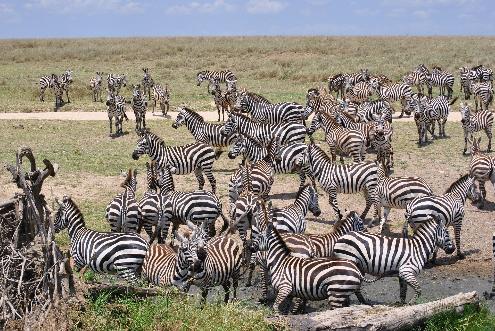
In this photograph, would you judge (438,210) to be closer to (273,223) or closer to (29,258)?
(273,223)

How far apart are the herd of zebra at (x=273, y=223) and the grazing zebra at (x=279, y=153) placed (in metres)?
0.02

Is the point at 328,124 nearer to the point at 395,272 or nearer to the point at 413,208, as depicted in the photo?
the point at 413,208

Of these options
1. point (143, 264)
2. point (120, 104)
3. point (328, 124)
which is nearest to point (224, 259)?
point (143, 264)

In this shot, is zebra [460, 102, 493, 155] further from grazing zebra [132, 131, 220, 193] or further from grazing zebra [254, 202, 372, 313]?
grazing zebra [254, 202, 372, 313]

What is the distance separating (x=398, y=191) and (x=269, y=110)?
820cm

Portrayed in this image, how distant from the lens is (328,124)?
17203 mm

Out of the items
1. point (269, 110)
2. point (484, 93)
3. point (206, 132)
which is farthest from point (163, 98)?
point (484, 93)

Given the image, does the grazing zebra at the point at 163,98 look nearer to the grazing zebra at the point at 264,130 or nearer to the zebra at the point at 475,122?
the grazing zebra at the point at 264,130

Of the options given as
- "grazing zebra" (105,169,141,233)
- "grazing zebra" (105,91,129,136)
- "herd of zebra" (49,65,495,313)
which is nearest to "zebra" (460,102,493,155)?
"herd of zebra" (49,65,495,313)

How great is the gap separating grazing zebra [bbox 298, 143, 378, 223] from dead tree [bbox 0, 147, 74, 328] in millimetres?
6475

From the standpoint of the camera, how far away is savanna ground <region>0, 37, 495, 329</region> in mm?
9836

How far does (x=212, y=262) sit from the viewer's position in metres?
8.59

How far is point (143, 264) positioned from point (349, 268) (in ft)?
8.91

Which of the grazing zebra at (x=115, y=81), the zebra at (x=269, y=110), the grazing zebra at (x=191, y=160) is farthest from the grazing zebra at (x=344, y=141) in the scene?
the grazing zebra at (x=115, y=81)
